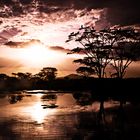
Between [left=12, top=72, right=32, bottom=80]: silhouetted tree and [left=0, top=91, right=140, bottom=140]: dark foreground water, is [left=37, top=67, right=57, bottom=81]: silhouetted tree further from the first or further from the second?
[left=0, top=91, right=140, bottom=140]: dark foreground water

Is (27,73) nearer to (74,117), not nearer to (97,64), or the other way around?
(97,64)

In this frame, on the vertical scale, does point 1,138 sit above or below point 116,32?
below

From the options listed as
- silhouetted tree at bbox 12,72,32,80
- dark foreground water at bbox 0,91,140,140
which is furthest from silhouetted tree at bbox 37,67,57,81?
dark foreground water at bbox 0,91,140,140

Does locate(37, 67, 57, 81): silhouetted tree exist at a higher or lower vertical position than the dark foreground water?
higher

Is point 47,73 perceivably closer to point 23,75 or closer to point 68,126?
point 23,75

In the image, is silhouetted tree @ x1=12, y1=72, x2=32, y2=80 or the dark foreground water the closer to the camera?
the dark foreground water

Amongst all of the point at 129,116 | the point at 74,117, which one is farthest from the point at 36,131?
the point at 129,116

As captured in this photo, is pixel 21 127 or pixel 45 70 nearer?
pixel 21 127

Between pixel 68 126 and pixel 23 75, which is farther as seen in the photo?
pixel 23 75

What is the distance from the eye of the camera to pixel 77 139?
670 inches

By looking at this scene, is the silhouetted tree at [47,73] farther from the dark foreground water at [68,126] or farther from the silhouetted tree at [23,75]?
the dark foreground water at [68,126]

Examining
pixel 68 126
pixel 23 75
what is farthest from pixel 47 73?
pixel 68 126

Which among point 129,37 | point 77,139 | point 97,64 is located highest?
point 129,37

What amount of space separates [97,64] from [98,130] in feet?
140
